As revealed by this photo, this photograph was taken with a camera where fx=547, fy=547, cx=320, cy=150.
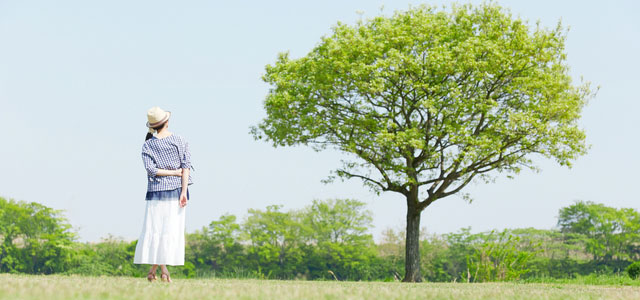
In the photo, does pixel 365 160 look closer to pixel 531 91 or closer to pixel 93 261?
pixel 531 91

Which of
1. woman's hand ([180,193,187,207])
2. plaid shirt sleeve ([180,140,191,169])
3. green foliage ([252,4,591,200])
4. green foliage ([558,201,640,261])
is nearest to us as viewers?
woman's hand ([180,193,187,207])

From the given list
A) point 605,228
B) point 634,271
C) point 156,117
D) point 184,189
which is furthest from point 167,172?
point 605,228

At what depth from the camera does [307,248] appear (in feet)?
93.7

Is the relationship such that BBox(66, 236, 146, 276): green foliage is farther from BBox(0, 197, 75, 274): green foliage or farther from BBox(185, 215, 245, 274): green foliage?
BBox(185, 215, 245, 274): green foliage

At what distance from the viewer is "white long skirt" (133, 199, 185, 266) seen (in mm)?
7949

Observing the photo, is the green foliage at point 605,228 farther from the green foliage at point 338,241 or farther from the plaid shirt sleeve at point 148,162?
the plaid shirt sleeve at point 148,162

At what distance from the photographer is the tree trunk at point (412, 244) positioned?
18.5m

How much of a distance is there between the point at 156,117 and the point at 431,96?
11113 millimetres

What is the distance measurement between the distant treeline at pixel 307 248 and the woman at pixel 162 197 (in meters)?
15.9

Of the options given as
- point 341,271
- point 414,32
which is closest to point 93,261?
point 341,271

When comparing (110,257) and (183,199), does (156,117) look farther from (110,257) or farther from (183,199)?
(110,257)

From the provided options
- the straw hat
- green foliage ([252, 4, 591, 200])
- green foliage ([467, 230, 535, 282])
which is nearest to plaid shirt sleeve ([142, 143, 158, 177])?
the straw hat

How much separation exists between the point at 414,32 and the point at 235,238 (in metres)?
15.5

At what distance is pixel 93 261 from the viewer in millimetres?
24984
